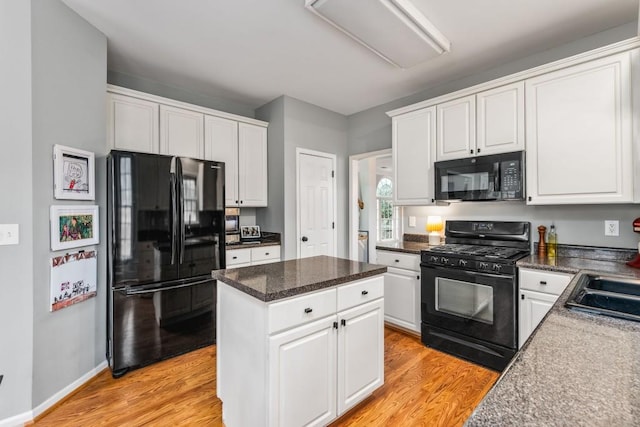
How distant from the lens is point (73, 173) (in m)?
2.14

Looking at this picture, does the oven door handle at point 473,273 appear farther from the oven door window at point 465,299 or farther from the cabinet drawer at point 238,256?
the cabinet drawer at point 238,256

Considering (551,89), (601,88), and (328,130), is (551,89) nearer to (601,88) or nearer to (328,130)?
(601,88)

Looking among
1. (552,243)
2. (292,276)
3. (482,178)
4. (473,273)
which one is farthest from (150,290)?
(552,243)

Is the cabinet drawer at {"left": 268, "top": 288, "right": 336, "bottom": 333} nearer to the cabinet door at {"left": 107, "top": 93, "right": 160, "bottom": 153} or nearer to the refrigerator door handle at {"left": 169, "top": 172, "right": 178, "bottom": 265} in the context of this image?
the refrigerator door handle at {"left": 169, "top": 172, "right": 178, "bottom": 265}

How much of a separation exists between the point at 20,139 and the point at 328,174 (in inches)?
120

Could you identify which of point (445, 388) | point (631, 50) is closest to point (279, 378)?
point (445, 388)

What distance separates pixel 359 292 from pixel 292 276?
42 cm

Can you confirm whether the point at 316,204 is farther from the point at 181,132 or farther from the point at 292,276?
the point at 292,276

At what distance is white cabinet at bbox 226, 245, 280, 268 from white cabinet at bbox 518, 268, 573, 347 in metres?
2.43

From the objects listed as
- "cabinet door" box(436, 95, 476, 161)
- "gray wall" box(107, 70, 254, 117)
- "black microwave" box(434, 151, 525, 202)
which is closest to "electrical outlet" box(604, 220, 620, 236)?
"black microwave" box(434, 151, 525, 202)

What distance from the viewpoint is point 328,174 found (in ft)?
13.7

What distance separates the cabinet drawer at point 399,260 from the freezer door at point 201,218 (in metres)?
1.62

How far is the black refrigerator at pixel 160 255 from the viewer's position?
2.32 meters

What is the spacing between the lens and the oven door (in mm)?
2285
